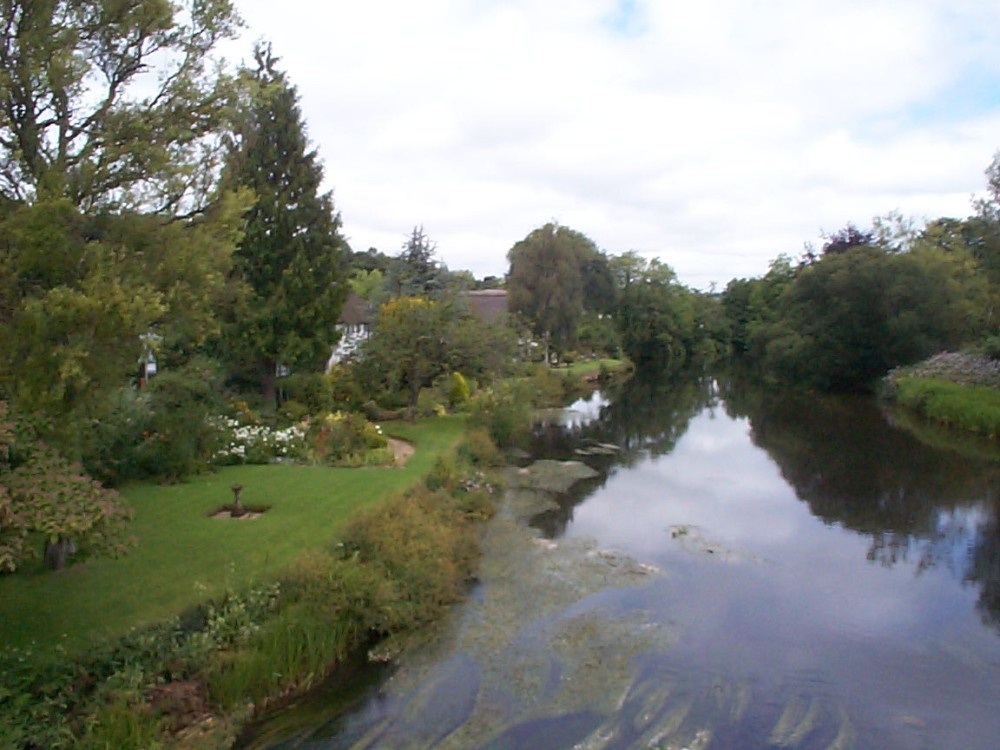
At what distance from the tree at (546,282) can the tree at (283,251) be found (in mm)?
26912

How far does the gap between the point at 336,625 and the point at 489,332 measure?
1785 cm

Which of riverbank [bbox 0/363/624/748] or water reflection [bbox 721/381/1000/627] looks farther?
water reflection [bbox 721/381/1000/627]

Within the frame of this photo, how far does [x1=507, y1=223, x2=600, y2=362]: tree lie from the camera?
174ft

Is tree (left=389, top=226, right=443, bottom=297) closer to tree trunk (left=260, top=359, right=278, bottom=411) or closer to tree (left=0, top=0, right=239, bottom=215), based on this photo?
tree trunk (left=260, top=359, right=278, bottom=411)

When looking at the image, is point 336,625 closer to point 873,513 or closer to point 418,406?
point 873,513

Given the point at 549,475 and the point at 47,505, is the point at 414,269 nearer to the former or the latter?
the point at 549,475

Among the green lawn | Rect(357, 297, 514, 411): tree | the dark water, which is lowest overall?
the dark water

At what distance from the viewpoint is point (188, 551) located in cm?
1259

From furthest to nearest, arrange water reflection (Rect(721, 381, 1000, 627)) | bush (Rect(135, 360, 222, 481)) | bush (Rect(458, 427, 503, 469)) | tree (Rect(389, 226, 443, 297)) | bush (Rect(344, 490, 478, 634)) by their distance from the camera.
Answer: tree (Rect(389, 226, 443, 297)) < bush (Rect(458, 427, 503, 469)) < bush (Rect(135, 360, 222, 481)) < water reflection (Rect(721, 381, 1000, 627)) < bush (Rect(344, 490, 478, 634))

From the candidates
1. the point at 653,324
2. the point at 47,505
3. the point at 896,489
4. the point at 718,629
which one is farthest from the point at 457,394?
the point at 653,324

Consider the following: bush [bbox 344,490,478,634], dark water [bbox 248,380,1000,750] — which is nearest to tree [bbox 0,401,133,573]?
dark water [bbox 248,380,1000,750]

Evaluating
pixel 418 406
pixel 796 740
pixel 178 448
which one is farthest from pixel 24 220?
pixel 418 406

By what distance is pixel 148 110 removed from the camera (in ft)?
36.4

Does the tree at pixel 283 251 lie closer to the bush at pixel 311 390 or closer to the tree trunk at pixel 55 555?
the bush at pixel 311 390
